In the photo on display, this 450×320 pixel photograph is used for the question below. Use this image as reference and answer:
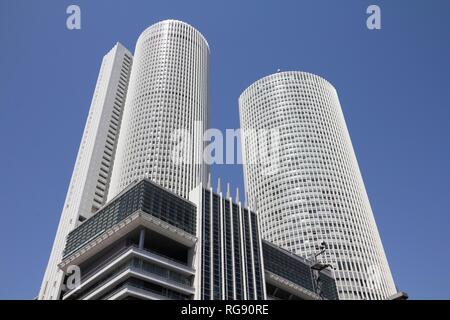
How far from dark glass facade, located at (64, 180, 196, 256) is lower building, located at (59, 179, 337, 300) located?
0.24 meters

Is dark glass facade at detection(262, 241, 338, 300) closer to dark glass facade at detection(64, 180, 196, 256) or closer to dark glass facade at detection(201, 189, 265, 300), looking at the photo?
dark glass facade at detection(201, 189, 265, 300)

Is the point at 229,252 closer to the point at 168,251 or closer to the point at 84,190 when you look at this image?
the point at 168,251

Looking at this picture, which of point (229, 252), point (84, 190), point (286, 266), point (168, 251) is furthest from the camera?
point (84, 190)

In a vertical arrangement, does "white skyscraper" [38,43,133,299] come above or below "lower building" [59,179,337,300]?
above

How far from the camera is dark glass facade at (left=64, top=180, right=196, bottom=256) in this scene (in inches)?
3799

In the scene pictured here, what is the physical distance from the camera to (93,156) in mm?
185625

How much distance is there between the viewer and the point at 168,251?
10275cm

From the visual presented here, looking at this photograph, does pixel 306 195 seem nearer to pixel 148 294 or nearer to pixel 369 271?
pixel 369 271

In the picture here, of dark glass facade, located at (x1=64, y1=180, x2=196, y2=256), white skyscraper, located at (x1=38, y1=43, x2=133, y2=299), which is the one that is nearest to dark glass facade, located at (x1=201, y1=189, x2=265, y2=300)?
dark glass facade, located at (x1=64, y1=180, x2=196, y2=256)

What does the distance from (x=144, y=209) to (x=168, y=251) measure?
14.6 metres

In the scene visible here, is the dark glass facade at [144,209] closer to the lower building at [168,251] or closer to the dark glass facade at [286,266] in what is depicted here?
the lower building at [168,251]

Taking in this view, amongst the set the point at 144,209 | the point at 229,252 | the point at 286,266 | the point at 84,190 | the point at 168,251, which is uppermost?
the point at 84,190

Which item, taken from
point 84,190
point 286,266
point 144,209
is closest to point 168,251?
point 144,209
